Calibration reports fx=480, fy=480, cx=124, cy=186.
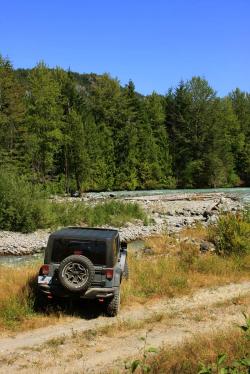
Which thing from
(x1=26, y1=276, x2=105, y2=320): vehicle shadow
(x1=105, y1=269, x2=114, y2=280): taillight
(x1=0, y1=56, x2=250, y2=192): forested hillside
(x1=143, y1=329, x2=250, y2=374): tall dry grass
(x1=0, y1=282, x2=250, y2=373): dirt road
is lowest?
(x1=0, y1=282, x2=250, y2=373): dirt road

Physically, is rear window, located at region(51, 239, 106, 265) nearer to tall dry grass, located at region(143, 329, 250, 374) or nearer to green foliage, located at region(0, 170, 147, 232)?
tall dry grass, located at region(143, 329, 250, 374)

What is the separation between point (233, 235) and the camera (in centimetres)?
1634

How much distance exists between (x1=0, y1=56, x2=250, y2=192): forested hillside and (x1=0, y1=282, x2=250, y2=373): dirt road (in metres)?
38.7

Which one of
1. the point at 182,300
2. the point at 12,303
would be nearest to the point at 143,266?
the point at 182,300

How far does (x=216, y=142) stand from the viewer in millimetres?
75250

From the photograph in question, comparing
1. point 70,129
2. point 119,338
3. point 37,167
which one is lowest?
point 119,338

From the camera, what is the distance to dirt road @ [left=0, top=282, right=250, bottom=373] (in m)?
7.95

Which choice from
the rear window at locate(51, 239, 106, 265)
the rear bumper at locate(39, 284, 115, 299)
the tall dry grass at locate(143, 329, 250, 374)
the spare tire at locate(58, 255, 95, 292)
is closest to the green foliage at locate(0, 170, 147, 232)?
the rear window at locate(51, 239, 106, 265)

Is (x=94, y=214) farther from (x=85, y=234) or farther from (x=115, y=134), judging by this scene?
(x=115, y=134)

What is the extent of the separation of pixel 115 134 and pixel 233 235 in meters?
53.3

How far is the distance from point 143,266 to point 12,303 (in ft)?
15.4

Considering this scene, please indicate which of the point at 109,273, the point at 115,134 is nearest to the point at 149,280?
the point at 109,273

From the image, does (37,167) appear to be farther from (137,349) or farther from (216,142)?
(137,349)

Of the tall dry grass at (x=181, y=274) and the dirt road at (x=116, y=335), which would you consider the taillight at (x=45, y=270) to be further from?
the tall dry grass at (x=181, y=274)
